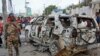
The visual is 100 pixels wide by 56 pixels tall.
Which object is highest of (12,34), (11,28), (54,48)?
(11,28)

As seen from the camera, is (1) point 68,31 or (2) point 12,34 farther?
(1) point 68,31

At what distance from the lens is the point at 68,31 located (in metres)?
10.4

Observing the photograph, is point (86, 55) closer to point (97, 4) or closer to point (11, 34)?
point (11, 34)

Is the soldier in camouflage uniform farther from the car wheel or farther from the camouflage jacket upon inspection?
the car wheel

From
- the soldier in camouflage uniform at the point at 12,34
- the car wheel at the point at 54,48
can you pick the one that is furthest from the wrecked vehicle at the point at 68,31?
the soldier in camouflage uniform at the point at 12,34

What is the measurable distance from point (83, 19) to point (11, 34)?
3.01m

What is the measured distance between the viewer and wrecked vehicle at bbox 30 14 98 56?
33.7 ft

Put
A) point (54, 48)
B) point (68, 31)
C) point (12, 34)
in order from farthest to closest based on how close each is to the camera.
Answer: point (54, 48) < point (68, 31) < point (12, 34)

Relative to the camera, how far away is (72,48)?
1007cm

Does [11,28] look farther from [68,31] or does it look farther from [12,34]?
[68,31]

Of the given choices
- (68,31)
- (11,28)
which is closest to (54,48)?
(68,31)

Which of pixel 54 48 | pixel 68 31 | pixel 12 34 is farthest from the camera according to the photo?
pixel 54 48

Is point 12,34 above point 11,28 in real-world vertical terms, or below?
below

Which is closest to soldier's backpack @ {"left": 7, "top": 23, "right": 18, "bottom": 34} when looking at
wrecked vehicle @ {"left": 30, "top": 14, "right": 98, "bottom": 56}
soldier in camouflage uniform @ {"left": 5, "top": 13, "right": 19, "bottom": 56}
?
soldier in camouflage uniform @ {"left": 5, "top": 13, "right": 19, "bottom": 56}
